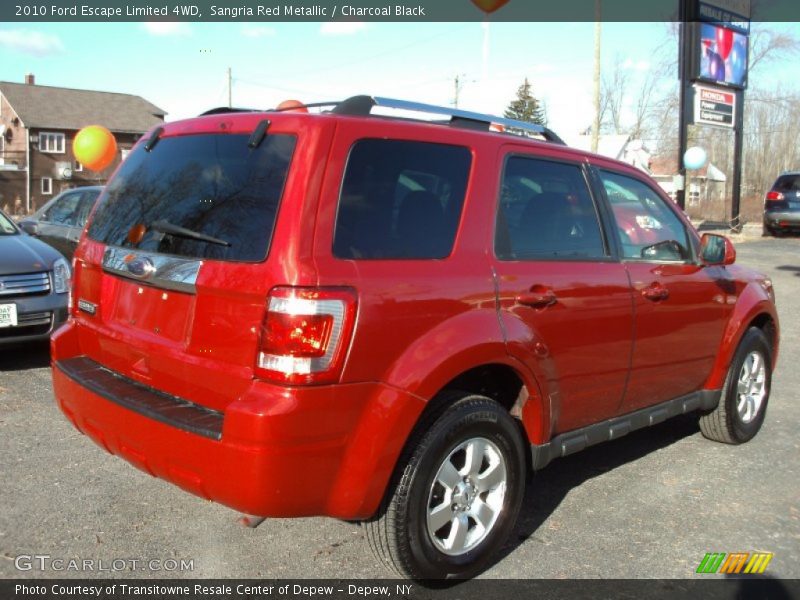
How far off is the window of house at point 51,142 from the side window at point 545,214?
61091 millimetres

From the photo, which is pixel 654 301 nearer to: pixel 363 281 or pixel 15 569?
pixel 363 281

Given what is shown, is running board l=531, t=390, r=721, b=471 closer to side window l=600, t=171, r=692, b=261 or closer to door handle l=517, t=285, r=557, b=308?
door handle l=517, t=285, r=557, b=308

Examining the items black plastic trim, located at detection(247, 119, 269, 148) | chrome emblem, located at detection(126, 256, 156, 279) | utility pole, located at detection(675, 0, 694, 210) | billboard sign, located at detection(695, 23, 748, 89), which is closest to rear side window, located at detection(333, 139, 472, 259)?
black plastic trim, located at detection(247, 119, 269, 148)

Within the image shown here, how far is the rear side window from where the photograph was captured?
2.85 metres

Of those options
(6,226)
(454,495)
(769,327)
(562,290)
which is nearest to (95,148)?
(6,226)

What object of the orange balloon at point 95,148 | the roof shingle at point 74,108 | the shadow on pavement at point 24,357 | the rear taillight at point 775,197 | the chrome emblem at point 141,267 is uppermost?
the roof shingle at point 74,108

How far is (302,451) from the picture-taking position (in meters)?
2.65

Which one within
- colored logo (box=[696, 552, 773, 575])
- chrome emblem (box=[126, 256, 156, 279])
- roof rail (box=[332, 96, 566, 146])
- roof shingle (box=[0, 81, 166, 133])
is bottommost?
colored logo (box=[696, 552, 773, 575])

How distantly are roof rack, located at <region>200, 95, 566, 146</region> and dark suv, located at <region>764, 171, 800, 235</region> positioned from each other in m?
20.8

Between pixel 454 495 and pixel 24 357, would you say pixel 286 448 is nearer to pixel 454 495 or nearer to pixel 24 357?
pixel 454 495

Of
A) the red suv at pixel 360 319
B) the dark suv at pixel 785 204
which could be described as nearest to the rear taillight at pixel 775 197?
the dark suv at pixel 785 204

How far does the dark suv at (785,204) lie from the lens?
71.7 feet

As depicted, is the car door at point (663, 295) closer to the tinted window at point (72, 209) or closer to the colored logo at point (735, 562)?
the colored logo at point (735, 562)

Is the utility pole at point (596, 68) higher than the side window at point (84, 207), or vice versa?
the utility pole at point (596, 68)
